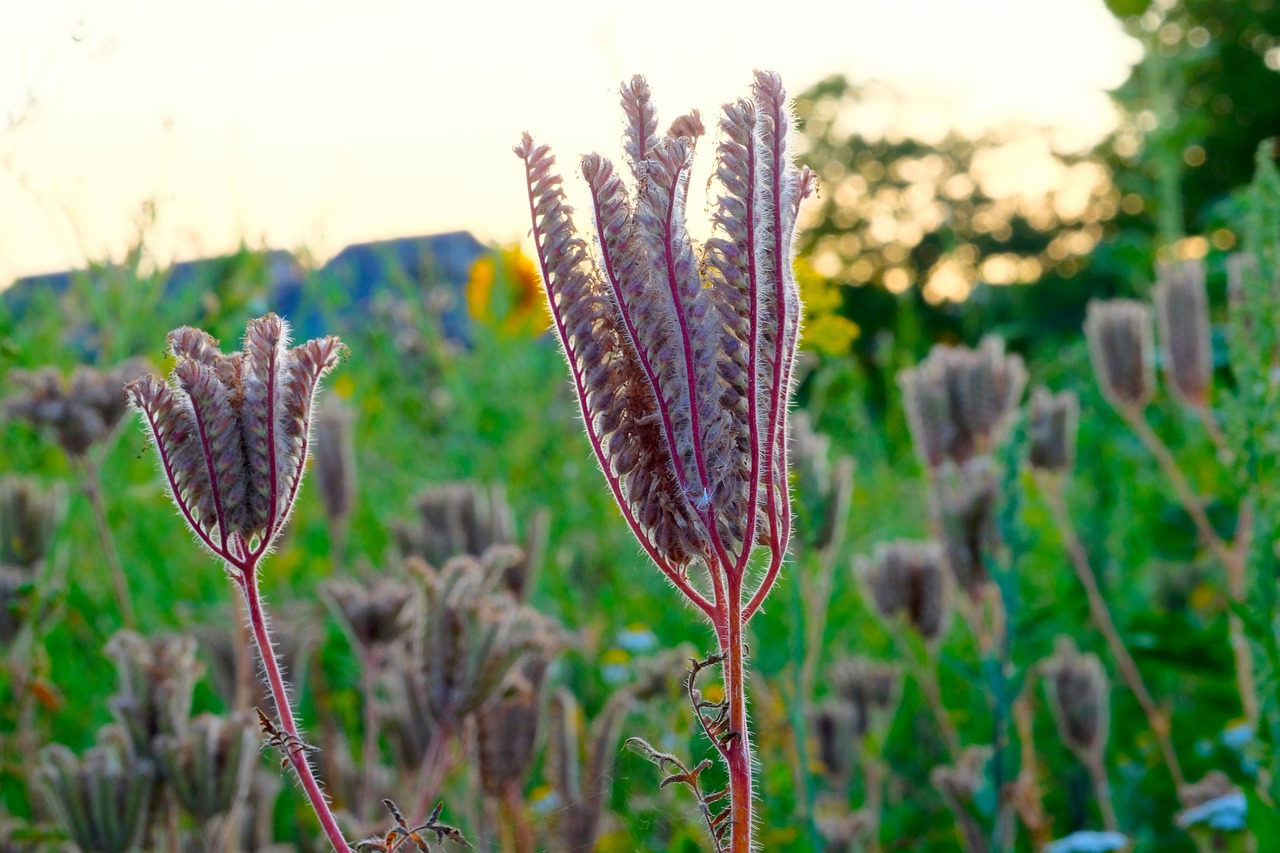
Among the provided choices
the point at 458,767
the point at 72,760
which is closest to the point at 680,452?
the point at 72,760

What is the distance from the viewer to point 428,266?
239 inches

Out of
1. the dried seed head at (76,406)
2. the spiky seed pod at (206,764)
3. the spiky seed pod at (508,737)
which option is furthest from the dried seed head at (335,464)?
the spiky seed pod at (206,764)

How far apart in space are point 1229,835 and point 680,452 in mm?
2109

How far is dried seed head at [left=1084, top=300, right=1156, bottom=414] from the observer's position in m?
3.13

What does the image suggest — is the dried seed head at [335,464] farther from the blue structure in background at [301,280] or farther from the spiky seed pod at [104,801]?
the spiky seed pod at [104,801]

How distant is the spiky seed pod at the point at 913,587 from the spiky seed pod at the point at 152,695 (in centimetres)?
154

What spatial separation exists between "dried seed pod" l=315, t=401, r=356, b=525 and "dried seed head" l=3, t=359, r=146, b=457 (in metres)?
0.81

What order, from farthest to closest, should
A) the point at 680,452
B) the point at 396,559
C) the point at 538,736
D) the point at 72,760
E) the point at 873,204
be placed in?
the point at 873,204 → the point at 396,559 → the point at 538,736 → the point at 72,760 → the point at 680,452

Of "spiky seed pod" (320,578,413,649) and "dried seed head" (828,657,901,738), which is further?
"dried seed head" (828,657,901,738)

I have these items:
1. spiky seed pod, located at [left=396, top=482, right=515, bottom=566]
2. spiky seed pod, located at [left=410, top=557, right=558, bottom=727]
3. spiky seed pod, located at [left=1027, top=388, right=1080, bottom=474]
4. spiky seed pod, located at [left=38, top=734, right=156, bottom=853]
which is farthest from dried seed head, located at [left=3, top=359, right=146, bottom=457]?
spiky seed pod, located at [left=1027, top=388, right=1080, bottom=474]

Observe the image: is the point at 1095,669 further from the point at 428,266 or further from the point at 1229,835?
the point at 428,266

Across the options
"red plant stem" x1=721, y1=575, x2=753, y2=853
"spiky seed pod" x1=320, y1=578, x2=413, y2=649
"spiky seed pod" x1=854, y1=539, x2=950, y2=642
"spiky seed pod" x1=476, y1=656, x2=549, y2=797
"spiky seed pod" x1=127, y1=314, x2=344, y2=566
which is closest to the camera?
"red plant stem" x1=721, y1=575, x2=753, y2=853

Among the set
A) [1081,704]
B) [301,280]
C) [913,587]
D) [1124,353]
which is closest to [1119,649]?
[1081,704]

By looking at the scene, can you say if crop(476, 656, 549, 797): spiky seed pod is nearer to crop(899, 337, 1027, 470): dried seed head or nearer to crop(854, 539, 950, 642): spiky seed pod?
crop(854, 539, 950, 642): spiky seed pod
